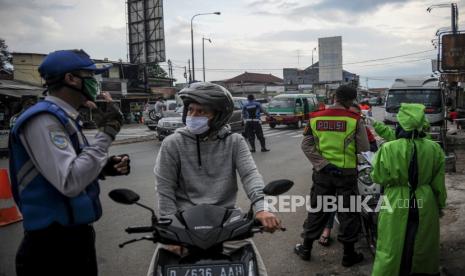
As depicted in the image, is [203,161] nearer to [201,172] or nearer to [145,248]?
[201,172]

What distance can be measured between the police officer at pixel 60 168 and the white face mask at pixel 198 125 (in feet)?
1.53

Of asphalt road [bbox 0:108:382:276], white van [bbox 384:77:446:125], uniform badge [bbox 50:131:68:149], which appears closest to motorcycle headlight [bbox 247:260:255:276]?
uniform badge [bbox 50:131:68:149]

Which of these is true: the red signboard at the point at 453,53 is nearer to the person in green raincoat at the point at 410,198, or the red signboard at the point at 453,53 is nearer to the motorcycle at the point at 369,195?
the motorcycle at the point at 369,195

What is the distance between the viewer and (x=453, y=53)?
35.8 ft

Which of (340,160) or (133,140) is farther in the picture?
(133,140)

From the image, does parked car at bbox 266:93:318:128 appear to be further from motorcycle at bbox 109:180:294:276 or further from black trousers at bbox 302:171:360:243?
motorcycle at bbox 109:180:294:276

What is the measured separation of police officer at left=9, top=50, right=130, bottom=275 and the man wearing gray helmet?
44 centimetres

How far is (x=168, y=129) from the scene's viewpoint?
56.9 ft

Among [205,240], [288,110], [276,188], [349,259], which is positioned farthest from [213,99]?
[288,110]

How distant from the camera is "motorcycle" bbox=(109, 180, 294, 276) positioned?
2166 millimetres

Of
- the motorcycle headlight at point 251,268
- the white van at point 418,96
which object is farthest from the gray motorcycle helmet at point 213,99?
the white van at point 418,96

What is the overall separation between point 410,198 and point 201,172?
1862 millimetres

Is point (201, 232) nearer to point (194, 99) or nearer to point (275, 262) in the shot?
point (194, 99)

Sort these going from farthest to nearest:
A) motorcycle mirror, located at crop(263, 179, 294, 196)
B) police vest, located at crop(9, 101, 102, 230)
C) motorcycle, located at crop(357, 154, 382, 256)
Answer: motorcycle, located at crop(357, 154, 382, 256) < motorcycle mirror, located at crop(263, 179, 294, 196) < police vest, located at crop(9, 101, 102, 230)
